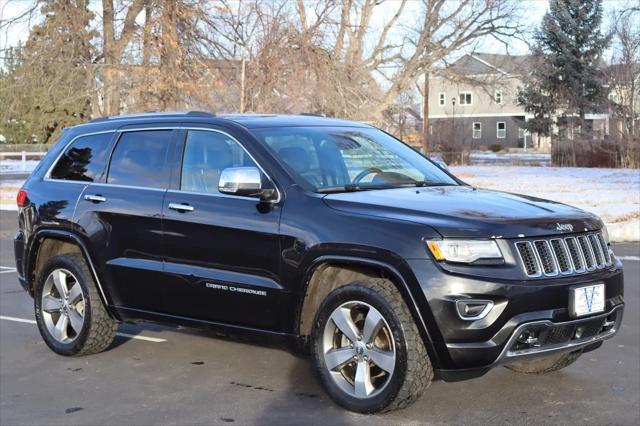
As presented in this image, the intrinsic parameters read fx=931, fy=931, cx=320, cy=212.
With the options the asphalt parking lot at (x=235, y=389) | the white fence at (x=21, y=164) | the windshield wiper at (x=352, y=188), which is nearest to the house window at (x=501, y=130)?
the white fence at (x=21, y=164)

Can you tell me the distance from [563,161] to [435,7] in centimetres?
999

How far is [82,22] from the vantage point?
90.7 ft

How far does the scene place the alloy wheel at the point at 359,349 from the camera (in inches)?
210

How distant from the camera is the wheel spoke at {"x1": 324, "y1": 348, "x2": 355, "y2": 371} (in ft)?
18.0

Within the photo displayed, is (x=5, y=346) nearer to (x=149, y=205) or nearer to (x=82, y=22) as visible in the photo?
(x=149, y=205)

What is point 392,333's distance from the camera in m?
5.21

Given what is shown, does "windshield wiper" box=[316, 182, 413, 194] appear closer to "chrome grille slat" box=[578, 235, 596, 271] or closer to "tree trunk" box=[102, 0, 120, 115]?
"chrome grille slat" box=[578, 235, 596, 271]

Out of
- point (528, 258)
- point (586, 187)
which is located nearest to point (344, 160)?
point (528, 258)

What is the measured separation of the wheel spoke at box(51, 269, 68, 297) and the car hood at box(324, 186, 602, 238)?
256 cm

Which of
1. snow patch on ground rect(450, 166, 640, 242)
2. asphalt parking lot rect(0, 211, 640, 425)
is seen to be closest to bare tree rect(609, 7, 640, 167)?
snow patch on ground rect(450, 166, 640, 242)

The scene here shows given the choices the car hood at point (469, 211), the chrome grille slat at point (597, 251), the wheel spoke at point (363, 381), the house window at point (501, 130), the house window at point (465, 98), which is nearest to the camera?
the car hood at point (469, 211)

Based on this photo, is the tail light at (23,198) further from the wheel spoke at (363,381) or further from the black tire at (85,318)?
the wheel spoke at (363,381)

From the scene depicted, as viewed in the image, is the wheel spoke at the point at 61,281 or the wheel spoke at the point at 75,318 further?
the wheel spoke at the point at 61,281

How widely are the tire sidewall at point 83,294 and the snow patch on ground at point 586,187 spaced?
10.9 metres
